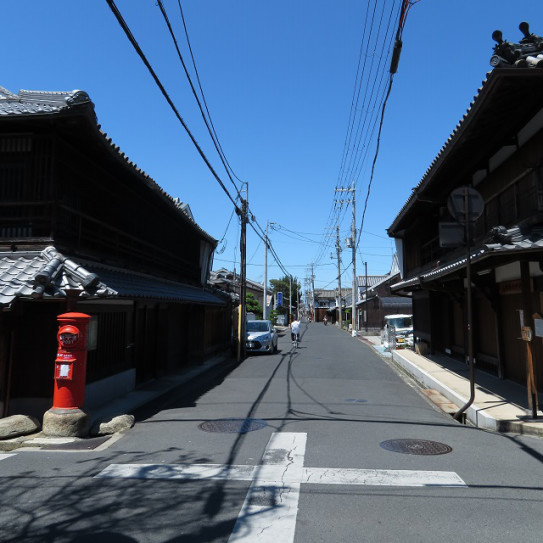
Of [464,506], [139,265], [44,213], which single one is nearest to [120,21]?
[44,213]

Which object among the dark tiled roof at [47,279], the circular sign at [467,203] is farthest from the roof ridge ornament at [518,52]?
the dark tiled roof at [47,279]

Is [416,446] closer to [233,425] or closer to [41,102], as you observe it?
[233,425]

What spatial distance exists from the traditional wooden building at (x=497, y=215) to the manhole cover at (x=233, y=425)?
4.85 m

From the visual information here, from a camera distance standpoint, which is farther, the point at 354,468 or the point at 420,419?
the point at 420,419

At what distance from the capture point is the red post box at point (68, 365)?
7125mm

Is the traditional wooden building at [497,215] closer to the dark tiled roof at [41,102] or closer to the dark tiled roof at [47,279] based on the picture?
the dark tiled roof at [47,279]

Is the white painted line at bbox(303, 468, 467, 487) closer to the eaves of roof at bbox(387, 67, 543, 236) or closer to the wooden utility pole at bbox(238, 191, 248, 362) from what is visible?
the eaves of roof at bbox(387, 67, 543, 236)

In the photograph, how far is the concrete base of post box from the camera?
691 centimetres

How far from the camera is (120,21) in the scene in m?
5.76

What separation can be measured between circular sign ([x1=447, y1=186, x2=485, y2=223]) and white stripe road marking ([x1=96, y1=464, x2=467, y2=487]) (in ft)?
16.4

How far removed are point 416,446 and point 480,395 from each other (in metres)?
3.87

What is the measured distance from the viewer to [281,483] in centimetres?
490

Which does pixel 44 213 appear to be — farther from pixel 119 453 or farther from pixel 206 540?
pixel 206 540

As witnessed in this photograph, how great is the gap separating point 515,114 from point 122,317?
9529 mm
